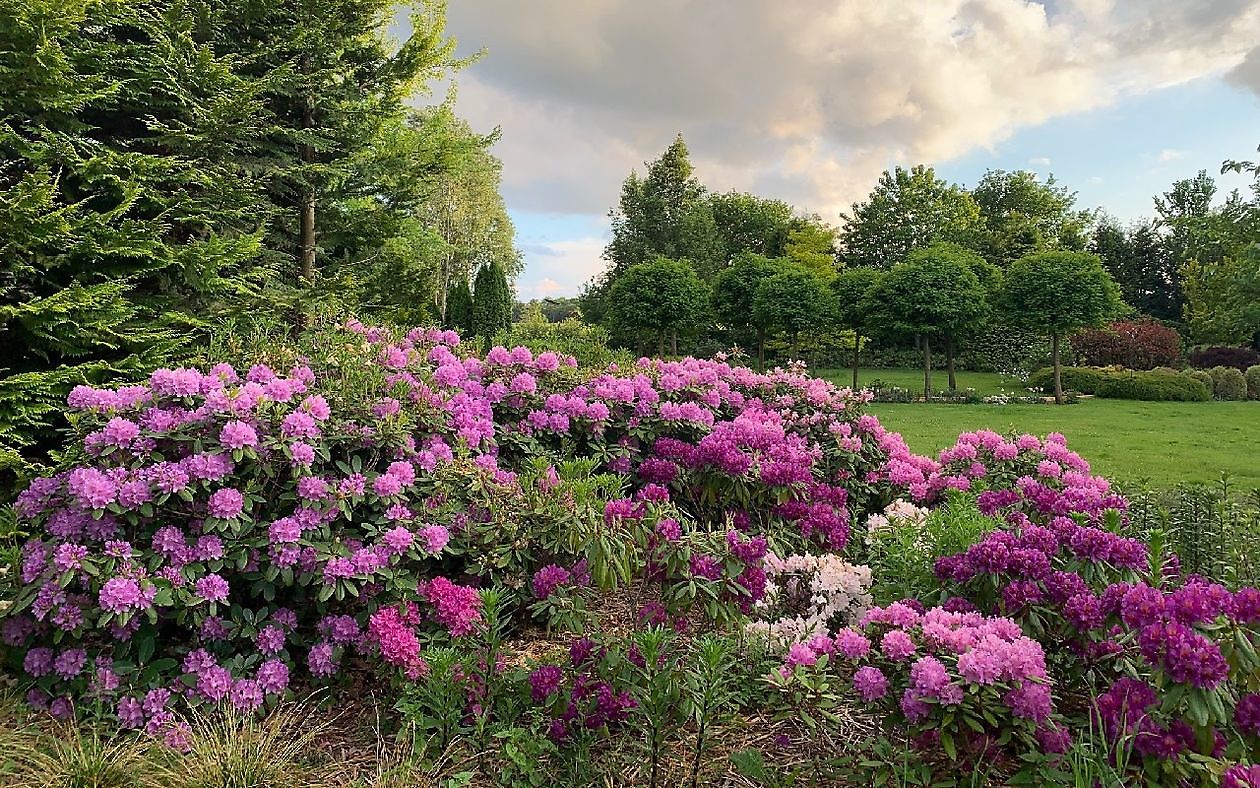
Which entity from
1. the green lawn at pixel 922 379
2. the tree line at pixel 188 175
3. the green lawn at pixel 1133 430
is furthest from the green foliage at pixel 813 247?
the tree line at pixel 188 175

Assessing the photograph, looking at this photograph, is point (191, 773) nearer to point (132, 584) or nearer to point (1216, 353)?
point (132, 584)

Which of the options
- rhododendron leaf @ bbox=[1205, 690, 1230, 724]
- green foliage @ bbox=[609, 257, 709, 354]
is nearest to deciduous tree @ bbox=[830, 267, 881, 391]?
green foliage @ bbox=[609, 257, 709, 354]

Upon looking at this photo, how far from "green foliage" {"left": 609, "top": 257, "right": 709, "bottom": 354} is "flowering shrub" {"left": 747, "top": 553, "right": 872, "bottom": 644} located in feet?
54.1

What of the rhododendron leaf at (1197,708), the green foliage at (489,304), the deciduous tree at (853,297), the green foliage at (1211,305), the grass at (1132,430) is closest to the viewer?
the rhododendron leaf at (1197,708)

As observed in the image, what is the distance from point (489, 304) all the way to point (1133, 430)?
11.2 metres

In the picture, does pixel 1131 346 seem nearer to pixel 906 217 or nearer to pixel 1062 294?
pixel 1062 294

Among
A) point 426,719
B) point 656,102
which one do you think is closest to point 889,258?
point 656,102

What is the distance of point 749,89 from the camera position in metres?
6.02

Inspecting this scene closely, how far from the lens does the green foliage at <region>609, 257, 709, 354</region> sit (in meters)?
18.9

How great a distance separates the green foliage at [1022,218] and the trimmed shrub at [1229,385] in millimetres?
12432

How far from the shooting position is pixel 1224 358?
20.0m

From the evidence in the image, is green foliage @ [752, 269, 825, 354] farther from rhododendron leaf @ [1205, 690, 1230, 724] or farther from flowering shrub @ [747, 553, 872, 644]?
rhododendron leaf @ [1205, 690, 1230, 724]

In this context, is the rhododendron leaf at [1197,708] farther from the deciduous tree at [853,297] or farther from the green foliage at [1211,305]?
the deciduous tree at [853,297]

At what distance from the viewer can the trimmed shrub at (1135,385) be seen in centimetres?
1557
